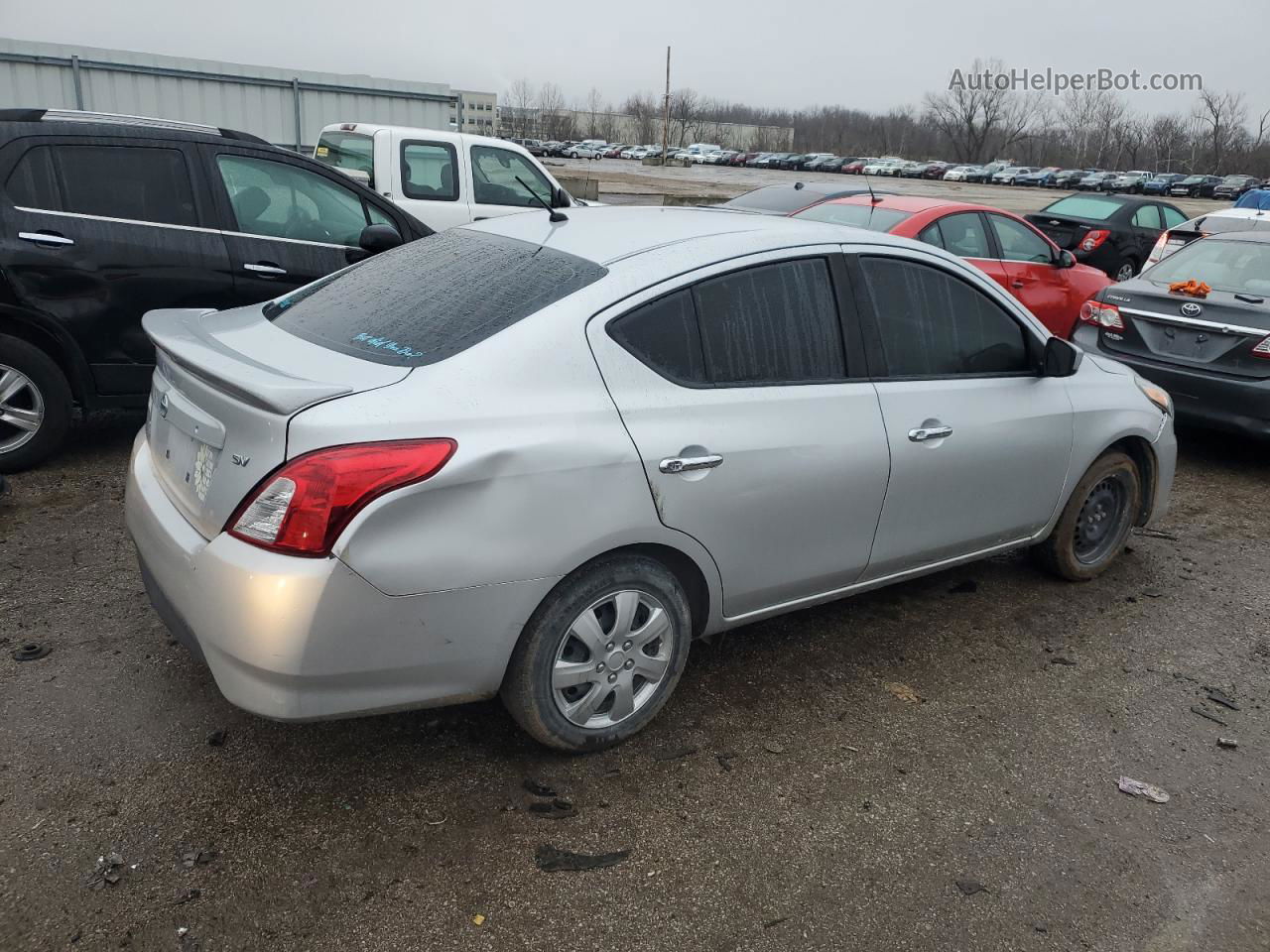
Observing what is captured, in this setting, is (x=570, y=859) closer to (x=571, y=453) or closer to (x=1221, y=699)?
(x=571, y=453)

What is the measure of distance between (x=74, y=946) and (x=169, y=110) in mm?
15804

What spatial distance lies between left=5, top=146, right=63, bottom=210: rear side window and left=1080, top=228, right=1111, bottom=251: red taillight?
42.4ft

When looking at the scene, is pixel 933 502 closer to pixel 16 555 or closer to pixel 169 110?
pixel 16 555

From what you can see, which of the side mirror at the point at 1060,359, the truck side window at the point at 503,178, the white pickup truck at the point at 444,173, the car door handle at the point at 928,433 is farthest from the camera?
the truck side window at the point at 503,178

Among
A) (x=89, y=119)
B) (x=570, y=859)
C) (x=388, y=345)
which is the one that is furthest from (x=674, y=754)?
(x=89, y=119)

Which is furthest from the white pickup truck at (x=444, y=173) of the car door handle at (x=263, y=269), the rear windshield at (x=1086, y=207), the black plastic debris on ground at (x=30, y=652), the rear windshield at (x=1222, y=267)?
the rear windshield at (x=1086, y=207)

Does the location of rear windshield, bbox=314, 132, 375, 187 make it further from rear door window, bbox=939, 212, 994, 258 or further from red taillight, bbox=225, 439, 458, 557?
red taillight, bbox=225, 439, 458, 557

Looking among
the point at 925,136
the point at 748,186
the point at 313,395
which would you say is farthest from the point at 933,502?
the point at 925,136

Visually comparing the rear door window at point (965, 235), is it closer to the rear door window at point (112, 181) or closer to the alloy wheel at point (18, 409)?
the rear door window at point (112, 181)

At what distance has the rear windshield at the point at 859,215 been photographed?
8008mm

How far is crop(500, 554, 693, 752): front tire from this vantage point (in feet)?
9.39

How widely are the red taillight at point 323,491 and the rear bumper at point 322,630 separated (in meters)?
0.05

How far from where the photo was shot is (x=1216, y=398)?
6418 millimetres

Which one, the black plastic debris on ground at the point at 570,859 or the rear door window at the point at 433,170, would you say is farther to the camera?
the rear door window at the point at 433,170
